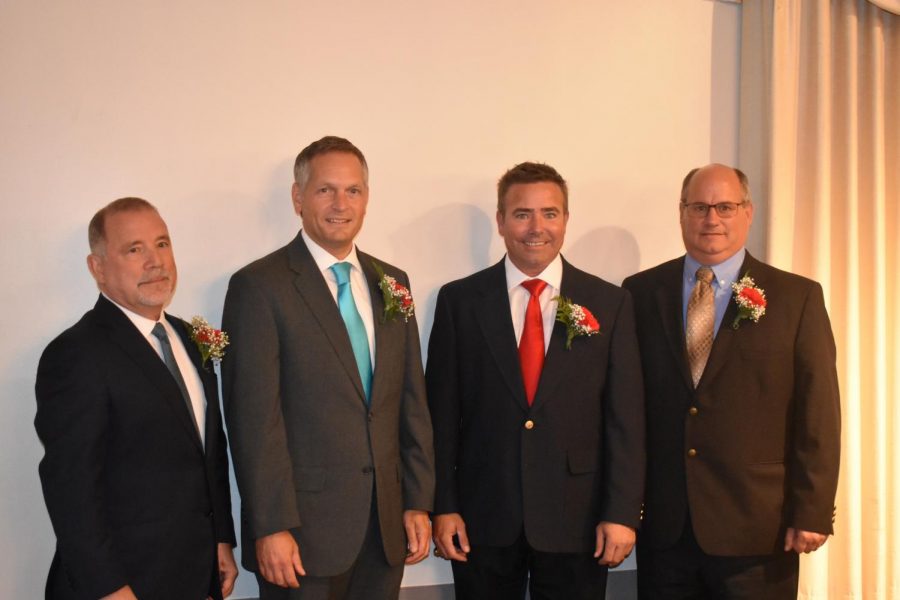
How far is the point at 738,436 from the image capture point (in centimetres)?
266

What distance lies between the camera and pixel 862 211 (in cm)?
370

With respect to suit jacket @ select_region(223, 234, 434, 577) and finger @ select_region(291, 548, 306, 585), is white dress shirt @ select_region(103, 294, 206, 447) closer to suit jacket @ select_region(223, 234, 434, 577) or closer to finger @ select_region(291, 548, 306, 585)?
suit jacket @ select_region(223, 234, 434, 577)

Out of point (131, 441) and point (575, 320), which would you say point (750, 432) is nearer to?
point (575, 320)

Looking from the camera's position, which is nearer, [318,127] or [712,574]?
[712,574]

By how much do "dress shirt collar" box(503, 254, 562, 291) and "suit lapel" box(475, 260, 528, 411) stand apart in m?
0.02

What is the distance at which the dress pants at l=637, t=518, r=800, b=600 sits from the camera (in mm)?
2648

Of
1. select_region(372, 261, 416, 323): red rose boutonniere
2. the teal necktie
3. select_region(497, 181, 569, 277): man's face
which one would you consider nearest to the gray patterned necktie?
the teal necktie

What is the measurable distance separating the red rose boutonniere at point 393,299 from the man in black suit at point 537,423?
25 centimetres

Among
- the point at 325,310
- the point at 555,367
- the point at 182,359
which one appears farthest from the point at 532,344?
the point at 182,359

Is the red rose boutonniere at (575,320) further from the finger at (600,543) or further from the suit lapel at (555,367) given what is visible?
the finger at (600,543)

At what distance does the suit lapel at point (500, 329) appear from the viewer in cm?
263

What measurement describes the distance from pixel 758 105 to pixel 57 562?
3452mm

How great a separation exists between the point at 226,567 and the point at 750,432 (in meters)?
1.85

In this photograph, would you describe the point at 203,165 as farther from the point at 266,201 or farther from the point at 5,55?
the point at 5,55
